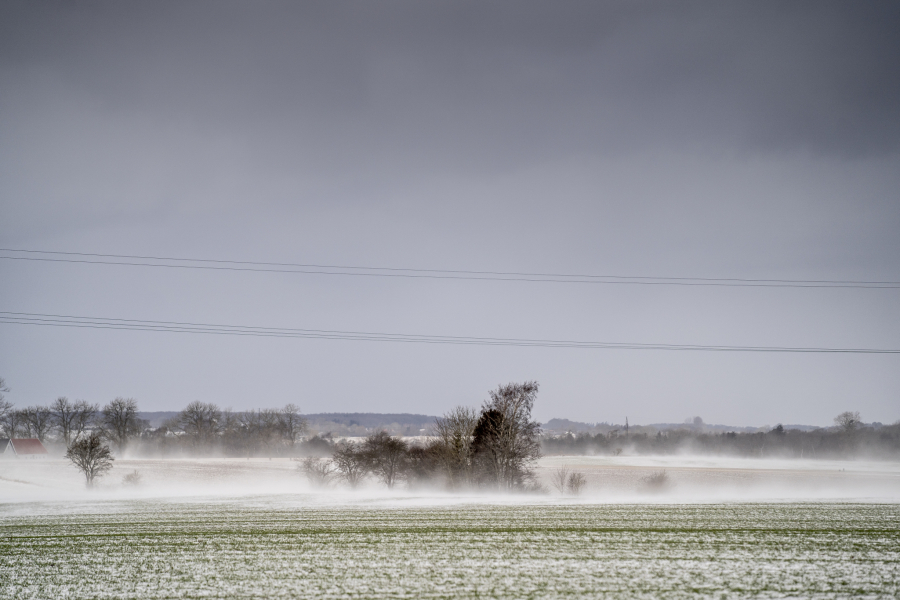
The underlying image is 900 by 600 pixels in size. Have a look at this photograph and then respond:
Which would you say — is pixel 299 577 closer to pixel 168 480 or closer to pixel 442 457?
pixel 442 457

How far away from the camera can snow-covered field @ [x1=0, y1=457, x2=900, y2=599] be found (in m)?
12.5

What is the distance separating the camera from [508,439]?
50.3m

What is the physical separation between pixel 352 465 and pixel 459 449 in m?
12.2

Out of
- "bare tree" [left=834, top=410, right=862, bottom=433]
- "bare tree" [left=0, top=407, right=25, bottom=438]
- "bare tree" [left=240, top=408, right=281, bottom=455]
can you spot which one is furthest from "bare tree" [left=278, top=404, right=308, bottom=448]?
"bare tree" [left=834, top=410, right=862, bottom=433]

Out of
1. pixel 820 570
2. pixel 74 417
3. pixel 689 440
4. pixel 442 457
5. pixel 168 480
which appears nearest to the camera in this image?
pixel 820 570

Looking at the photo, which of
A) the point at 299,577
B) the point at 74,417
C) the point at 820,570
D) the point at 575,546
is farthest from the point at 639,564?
the point at 74,417

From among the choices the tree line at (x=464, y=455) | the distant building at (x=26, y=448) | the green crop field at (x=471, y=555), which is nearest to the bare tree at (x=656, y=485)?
the tree line at (x=464, y=455)

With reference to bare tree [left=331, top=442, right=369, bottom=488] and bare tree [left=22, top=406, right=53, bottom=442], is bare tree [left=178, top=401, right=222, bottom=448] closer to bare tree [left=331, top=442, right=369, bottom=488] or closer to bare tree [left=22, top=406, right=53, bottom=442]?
bare tree [left=22, top=406, right=53, bottom=442]

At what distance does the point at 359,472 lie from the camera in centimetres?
5862

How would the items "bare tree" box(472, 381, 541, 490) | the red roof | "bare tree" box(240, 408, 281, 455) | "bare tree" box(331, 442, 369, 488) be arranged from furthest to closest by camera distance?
1. "bare tree" box(240, 408, 281, 455)
2. the red roof
3. "bare tree" box(331, 442, 369, 488)
4. "bare tree" box(472, 381, 541, 490)

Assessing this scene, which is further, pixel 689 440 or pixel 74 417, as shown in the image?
pixel 689 440

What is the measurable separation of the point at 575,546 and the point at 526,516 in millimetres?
7865

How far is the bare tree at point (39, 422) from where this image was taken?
11031cm

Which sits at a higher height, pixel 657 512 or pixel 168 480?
pixel 657 512
